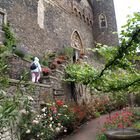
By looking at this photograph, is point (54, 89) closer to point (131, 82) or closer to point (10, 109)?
point (131, 82)

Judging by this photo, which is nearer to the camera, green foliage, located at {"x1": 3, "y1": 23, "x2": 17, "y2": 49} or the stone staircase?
the stone staircase

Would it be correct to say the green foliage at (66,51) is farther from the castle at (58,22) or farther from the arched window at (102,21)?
the arched window at (102,21)

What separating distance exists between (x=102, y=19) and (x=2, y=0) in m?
12.8

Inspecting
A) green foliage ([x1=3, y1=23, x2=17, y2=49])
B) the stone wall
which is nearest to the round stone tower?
the stone wall

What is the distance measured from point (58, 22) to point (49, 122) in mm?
10225

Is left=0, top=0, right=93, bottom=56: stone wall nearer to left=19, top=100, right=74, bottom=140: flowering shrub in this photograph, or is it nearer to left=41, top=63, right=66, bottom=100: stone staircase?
left=41, top=63, right=66, bottom=100: stone staircase

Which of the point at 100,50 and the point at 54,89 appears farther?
the point at 54,89

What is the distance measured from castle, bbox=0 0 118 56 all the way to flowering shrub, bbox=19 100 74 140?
3.19 meters

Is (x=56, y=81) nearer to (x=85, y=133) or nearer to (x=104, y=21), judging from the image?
(x=85, y=133)

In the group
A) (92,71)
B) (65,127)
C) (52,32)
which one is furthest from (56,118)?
(52,32)

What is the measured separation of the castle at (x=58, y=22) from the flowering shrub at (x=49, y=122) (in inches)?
126

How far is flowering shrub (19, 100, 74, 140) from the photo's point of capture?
17.9 feet

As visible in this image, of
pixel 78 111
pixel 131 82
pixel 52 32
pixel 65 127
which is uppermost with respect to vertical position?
pixel 52 32

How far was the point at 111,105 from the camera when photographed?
39.2ft
